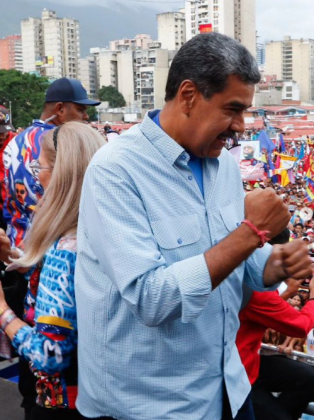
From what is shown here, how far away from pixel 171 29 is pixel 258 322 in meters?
106

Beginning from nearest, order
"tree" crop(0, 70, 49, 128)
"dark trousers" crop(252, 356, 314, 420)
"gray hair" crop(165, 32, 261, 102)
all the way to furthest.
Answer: "gray hair" crop(165, 32, 261, 102)
"dark trousers" crop(252, 356, 314, 420)
"tree" crop(0, 70, 49, 128)

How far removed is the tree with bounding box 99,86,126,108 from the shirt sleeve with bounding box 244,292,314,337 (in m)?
87.2

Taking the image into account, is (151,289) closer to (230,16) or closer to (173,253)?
(173,253)

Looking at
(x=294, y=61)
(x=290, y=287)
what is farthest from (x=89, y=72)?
(x=290, y=287)

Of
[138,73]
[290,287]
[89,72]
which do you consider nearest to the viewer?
[290,287]

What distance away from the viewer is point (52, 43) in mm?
103125

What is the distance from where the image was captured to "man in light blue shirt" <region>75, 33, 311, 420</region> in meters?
1.12

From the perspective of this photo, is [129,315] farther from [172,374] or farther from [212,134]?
[212,134]

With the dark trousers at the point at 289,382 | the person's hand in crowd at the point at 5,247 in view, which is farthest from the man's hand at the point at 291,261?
the dark trousers at the point at 289,382

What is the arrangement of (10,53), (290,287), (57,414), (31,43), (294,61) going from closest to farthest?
(57,414), (290,287), (31,43), (294,61), (10,53)

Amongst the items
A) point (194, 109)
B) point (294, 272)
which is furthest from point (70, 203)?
point (294, 272)

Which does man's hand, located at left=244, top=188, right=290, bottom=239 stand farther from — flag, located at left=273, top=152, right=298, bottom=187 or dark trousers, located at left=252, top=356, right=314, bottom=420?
flag, located at left=273, top=152, right=298, bottom=187

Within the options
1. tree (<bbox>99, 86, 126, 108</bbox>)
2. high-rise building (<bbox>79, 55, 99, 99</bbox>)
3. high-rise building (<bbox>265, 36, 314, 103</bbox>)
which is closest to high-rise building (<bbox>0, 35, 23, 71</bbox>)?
high-rise building (<bbox>79, 55, 99, 99</bbox>)

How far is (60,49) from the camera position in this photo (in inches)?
4072
